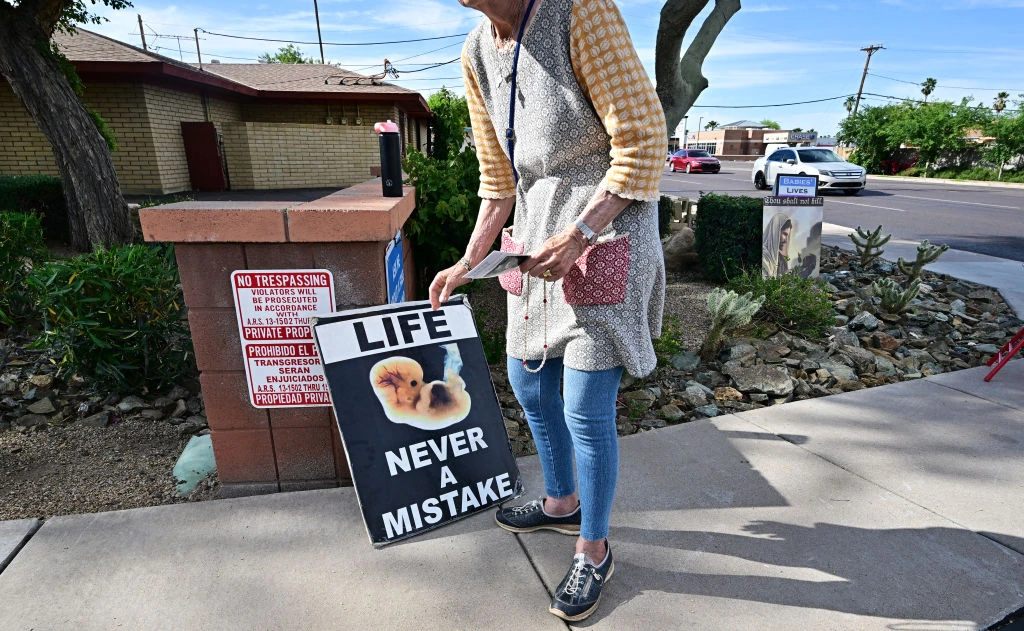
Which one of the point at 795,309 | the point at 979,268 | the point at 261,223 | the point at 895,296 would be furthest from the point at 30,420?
the point at 979,268

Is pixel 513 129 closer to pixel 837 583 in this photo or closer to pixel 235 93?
pixel 837 583

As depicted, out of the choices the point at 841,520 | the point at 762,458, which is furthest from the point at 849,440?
the point at 841,520

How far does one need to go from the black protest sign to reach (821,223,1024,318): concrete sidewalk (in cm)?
523

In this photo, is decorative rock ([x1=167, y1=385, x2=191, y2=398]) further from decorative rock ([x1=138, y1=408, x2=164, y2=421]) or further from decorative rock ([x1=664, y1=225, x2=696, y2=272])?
decorative rock ([x1=664, y1=225, x2=696, y2=272])

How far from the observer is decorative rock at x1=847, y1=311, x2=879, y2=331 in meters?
4.75

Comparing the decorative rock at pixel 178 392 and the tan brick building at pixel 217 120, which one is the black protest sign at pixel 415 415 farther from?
the tan brick building at pixel 217 120

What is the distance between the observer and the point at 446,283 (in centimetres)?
197

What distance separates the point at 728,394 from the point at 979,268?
17.4ft

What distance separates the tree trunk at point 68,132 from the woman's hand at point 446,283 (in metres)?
6.61

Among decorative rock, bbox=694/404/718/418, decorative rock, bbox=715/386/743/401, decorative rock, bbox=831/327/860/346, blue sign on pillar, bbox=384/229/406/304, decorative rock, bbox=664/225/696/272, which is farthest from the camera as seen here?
decorative rock, bbox=664/225/696/272

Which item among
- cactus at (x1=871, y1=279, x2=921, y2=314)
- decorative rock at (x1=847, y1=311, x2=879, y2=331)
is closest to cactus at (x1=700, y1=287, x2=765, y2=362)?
decorative rock at (x1=847, y1=311, x2=879, y2=331)

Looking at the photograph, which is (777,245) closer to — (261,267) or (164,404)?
(261,267)

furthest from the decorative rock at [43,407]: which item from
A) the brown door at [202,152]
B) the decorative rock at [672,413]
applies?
the brown door at [202,152]

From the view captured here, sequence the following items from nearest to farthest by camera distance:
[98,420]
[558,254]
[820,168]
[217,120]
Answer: [558,254], [98,420], [217,120], [820,168]
